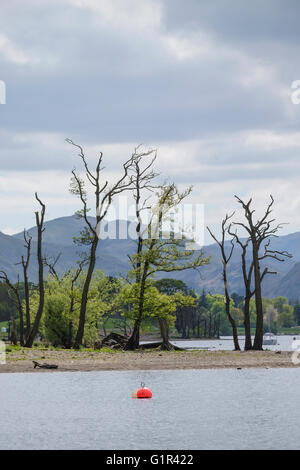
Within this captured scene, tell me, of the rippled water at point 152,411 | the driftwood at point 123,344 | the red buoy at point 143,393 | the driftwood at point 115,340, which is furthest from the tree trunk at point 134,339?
the red buoy at point 143,393

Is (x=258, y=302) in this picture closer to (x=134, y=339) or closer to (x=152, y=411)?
(x=134, y=339)

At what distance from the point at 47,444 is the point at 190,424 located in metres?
5.96

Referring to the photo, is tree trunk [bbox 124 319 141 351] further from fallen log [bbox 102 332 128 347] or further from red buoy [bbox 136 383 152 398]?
red buoy [bbox 136 383 152 398]

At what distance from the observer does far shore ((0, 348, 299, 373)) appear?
4872cm

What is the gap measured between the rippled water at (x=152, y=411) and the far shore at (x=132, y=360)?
175 centimetres

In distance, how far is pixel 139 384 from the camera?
4141cm

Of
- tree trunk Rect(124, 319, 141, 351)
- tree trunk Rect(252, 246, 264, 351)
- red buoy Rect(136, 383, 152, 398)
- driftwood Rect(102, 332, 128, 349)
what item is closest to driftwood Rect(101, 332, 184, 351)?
driftwood Rect(102, 332, 128, 349)

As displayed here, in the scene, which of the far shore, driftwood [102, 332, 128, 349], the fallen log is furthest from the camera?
the fallen log

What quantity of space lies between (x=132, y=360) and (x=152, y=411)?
21.9 m

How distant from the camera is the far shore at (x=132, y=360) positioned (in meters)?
48.7

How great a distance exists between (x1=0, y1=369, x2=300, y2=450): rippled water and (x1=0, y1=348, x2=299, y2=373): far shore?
1.75m

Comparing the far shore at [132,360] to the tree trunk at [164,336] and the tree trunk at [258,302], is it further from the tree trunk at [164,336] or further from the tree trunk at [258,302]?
the tree trunk at [164,336]
